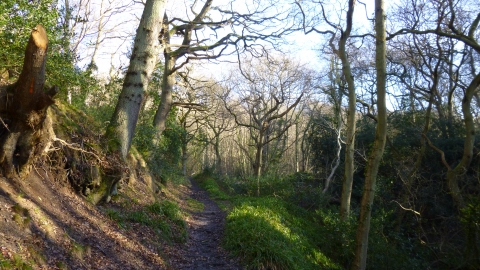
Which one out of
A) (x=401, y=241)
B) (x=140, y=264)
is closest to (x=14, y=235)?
(x=140, y=264)

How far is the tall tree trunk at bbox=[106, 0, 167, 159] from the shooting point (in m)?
8.32

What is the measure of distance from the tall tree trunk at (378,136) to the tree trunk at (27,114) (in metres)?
6.77

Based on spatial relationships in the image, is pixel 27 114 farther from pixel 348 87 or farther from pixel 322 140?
pixel 322 140

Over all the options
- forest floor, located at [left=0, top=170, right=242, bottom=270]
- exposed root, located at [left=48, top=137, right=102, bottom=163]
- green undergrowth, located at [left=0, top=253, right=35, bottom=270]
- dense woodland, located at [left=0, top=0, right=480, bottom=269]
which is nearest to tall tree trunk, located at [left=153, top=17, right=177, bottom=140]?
dense woodland, located at [left=0, top=0, right=480, bottom=269]

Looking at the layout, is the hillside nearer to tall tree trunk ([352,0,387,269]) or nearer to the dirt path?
the dirt path

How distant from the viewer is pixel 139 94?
8.42 meters

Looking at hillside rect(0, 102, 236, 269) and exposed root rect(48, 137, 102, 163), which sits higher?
exposed root rect(48, 137, 102, 163)

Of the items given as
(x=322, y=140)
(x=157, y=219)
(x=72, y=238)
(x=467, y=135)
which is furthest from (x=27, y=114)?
(x=322, y=140)

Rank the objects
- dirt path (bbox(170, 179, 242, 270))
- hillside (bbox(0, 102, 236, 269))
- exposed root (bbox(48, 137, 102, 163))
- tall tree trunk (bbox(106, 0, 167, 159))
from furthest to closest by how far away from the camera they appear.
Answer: tall tree trunk (bbox(106, 0, 167, 159)) < dirt path (bbox(170, 179, 242, 270)) < exposed root (bbox(48, 137, 102, 163)) < hillside (bbox(0, 102, 236, 269))

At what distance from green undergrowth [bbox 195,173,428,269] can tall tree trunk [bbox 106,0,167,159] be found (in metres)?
3.38

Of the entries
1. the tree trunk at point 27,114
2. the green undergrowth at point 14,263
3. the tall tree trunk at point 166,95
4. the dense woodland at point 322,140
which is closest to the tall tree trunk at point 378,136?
the dense woodland at point 322,140

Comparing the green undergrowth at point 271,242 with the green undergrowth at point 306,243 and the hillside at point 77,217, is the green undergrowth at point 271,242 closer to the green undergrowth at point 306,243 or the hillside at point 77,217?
the green undergrowth at point 306,243

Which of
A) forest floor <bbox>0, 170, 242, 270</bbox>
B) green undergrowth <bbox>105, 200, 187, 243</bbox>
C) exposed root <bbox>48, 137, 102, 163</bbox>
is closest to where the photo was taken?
forest floor <bbox>0, 170, 242, 270</bbox>

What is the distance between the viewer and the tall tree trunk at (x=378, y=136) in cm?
880
